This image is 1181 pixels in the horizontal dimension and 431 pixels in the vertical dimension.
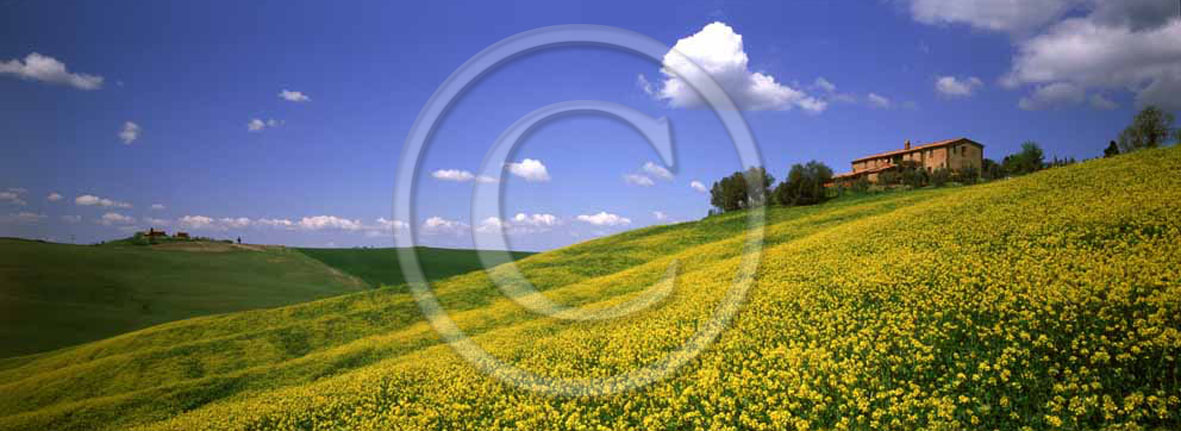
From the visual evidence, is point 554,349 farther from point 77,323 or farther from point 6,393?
point 77,323

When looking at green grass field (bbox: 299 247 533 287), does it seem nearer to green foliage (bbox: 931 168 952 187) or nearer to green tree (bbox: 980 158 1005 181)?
green foliage (bbox: 931 168 952 187)

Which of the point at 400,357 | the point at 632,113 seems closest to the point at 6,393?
the point at 400,357

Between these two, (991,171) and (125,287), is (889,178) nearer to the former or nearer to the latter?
(991,171)

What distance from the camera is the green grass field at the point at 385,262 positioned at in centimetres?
8619

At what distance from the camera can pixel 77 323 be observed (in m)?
53.0

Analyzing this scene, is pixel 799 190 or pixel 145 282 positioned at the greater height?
pixel 799 190

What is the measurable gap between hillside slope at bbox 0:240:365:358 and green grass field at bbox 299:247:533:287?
407 cm

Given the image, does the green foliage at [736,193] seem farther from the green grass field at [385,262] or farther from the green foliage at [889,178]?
the green grass field at [385,262]

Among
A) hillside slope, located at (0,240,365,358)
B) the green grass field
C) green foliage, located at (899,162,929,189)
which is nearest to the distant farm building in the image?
green foliage, located at (899,162,929,189)

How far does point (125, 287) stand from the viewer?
64.3m

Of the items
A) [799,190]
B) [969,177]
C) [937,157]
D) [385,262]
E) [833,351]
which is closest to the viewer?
[833,351]

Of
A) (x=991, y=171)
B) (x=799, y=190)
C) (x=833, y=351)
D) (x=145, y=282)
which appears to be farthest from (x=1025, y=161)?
(x=145, y=282)

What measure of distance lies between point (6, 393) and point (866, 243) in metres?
55.2

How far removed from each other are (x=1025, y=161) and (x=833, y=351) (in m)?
110
